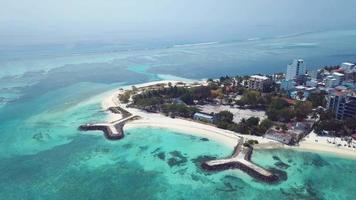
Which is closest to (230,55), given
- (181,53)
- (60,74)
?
(181,53)

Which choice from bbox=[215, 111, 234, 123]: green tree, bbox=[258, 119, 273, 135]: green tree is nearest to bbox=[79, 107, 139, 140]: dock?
bbox=[215, 111, 234, 123]: green tree

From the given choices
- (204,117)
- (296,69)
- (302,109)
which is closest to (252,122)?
(204,117)

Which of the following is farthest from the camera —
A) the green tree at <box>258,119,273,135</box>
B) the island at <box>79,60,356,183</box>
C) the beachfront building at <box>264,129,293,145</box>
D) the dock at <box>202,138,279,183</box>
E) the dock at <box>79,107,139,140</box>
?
the dock at <box>79,107,139,140</box>

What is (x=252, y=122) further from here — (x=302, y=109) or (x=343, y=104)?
(x=343, y=104)

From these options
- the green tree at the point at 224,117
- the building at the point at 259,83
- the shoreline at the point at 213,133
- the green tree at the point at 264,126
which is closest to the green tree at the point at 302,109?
the green tree at the point at 264,126

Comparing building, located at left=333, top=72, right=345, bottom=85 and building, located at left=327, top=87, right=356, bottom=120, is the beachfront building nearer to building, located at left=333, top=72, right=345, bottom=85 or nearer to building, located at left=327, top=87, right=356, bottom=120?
building, located at left=327, top=87, right=356, bottom=120
